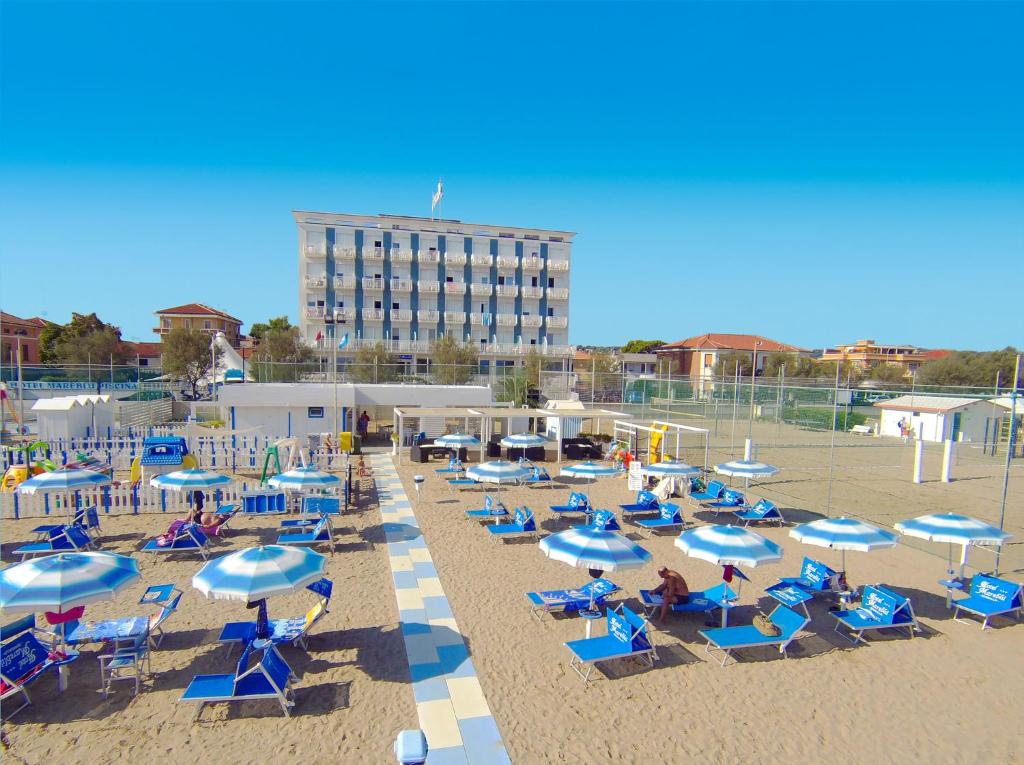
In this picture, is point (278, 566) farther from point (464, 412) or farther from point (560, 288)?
point (560, 288)

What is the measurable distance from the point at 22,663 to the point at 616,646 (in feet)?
22.8

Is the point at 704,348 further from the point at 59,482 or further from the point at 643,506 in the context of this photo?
the point at 59,482

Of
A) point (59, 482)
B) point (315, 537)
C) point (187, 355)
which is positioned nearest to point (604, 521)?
point (315, 537)

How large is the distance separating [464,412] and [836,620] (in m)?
15.7

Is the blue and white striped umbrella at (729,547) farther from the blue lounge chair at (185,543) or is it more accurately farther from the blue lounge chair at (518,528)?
the blue lounge chair at (185,543)

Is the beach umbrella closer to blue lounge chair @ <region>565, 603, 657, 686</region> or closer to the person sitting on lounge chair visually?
the person sitting on lounge chair

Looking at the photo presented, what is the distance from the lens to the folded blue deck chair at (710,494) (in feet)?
52.3

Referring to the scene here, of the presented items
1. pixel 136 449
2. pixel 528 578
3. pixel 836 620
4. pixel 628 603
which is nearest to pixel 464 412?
pixel 136 449

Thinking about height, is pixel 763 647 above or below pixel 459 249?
below

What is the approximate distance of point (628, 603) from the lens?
31.8 feet

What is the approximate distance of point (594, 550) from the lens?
8.34 meters

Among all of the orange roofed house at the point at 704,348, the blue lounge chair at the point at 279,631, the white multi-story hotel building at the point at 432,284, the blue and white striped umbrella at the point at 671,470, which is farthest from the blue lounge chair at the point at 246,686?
the orange roofed house at the point at 704,348

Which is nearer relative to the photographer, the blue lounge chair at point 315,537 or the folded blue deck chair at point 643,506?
the blue lounge chair at point 315,537

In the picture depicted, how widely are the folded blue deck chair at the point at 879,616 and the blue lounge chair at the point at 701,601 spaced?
160cm
